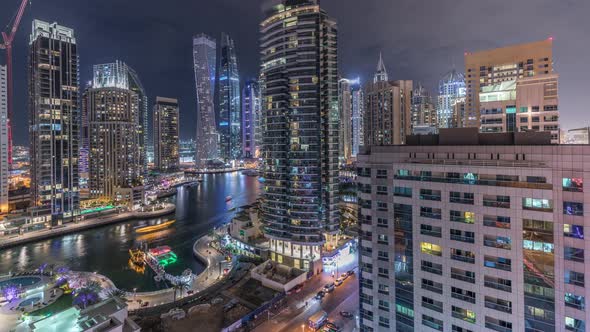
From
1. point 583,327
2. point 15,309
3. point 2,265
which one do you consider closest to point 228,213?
point 2,265

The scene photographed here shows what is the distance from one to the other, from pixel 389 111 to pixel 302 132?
8393 centimetres

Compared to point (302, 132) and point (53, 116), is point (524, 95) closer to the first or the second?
point (302, 132)

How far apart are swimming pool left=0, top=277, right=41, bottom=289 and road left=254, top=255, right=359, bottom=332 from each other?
1499 inches

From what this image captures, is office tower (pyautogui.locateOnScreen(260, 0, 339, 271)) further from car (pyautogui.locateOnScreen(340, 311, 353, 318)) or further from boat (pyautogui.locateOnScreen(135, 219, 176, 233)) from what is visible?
boat (pyautogui.locateOnScreen(135, 219, 176, 233))

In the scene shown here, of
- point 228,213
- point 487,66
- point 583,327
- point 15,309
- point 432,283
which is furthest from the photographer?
point 228,213

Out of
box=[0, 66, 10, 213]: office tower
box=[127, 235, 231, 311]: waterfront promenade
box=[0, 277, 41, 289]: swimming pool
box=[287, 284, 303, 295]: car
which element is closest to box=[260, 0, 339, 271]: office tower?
box=[287, 284, 303, 295]: car

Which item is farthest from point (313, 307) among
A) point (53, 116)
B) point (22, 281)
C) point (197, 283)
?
point (53, 116)

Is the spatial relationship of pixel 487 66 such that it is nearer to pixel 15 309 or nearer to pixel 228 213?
pixel 228 213

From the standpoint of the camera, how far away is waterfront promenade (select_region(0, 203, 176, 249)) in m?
72.0

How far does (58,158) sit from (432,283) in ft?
340

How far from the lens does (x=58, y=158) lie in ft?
284

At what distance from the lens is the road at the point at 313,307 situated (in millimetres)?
34250

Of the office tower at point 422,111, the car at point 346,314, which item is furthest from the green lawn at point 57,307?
the office tower at point 422,111

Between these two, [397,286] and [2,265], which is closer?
[397,286]
